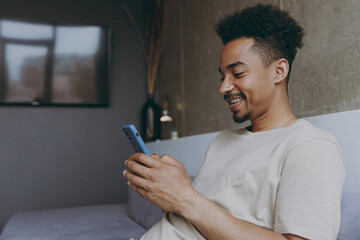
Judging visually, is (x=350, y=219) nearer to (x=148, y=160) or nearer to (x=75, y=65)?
(x=148, y=160)

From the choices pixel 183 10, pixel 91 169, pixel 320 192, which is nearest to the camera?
pixel 320 192

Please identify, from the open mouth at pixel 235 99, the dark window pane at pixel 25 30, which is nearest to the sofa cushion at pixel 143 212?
the open mouth at pixel 235 99

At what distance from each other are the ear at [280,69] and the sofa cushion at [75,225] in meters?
1.18

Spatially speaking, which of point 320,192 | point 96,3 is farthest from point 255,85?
point 96,3

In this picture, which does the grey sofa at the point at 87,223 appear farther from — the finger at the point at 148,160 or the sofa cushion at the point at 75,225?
the finger at the point at 148,160

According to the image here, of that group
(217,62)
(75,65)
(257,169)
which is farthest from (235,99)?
(75,65)

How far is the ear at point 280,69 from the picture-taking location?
1.09 m

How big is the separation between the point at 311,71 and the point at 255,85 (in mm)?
548

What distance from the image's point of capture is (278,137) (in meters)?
0.97

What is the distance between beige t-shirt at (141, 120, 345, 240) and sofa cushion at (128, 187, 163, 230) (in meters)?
0.82

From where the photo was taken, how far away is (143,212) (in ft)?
6.73

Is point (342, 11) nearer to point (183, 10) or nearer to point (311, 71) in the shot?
point (311, 71)

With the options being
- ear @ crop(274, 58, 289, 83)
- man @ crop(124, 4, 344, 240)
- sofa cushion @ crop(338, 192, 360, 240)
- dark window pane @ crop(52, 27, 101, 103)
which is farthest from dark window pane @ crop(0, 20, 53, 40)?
sofa cushion @ crop(338, 192, 360, 240)

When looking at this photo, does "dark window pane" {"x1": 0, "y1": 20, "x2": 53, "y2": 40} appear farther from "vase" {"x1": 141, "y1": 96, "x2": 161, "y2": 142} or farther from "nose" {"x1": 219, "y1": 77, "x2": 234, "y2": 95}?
"nose" {"x1": 219, "y1": 77, "x2": 234, "y2": 95}
